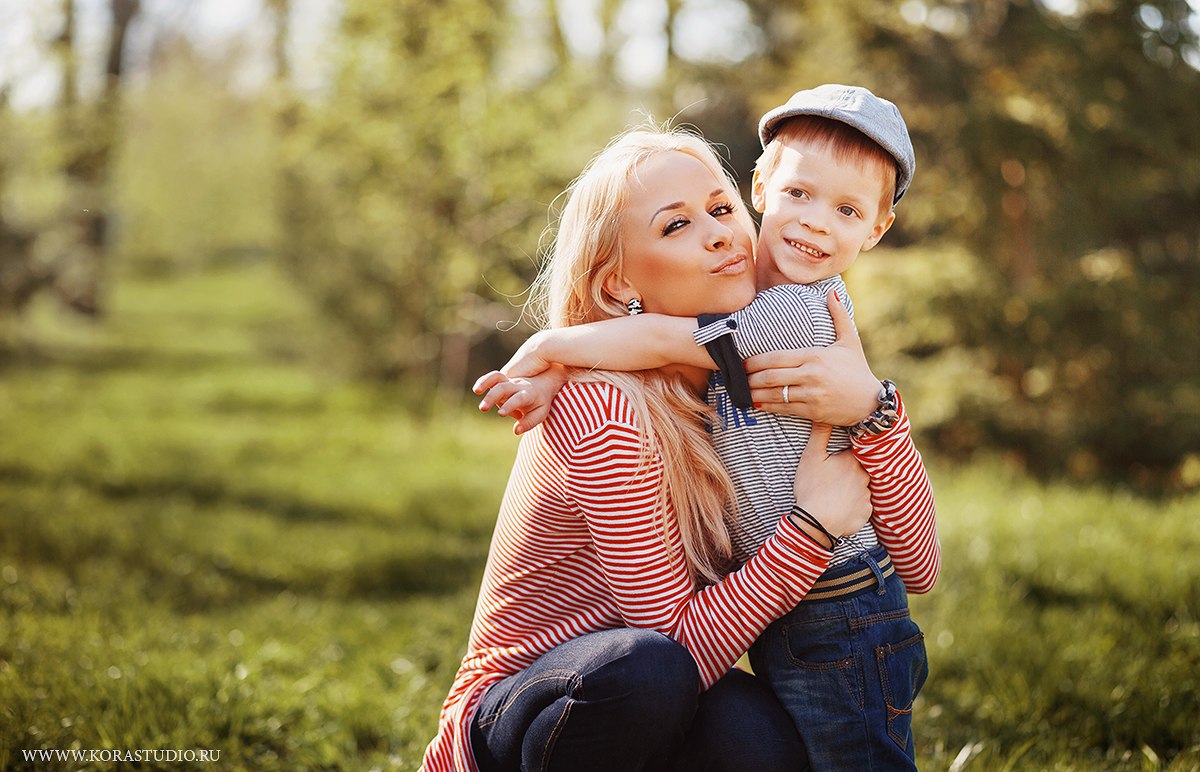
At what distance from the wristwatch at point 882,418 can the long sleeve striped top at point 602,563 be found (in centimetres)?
2

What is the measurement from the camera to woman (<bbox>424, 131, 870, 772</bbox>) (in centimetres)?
185

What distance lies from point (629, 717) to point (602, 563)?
0.95ft

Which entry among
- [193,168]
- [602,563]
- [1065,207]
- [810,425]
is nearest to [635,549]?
[602,563]

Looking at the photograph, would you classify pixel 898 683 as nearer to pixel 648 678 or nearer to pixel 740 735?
pixel 740 735

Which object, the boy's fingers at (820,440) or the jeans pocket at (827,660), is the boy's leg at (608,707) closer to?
the jeans pocket at (827,660)

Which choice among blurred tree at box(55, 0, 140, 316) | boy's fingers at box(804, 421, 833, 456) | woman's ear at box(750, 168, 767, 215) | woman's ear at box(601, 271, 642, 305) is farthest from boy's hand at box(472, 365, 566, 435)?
blurred tree at box(55, 0, 140, 316)

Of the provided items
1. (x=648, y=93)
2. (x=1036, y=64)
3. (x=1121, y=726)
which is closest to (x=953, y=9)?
(x=1036, y=64)

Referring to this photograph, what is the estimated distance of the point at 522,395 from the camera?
198 centimetres

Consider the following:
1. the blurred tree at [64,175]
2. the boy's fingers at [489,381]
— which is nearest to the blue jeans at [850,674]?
the boy's fingers at [489,381]

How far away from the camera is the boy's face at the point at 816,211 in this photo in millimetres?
2064

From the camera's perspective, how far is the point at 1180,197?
7242mm

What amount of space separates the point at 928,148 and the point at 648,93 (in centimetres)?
481

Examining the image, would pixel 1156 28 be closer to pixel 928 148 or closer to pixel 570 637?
pixel 928 148

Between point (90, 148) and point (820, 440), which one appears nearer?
point (820, 440)
